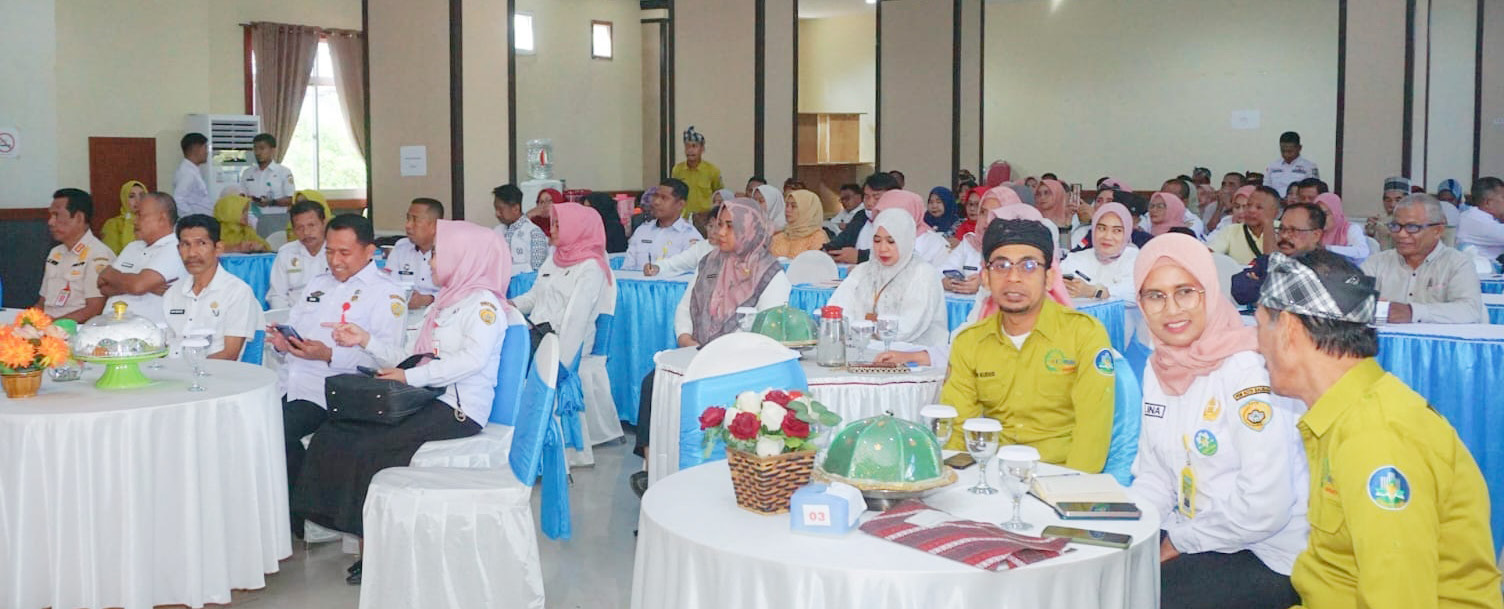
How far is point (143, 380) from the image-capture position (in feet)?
14.2

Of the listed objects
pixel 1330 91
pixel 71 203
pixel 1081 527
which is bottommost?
pixel 1081 527

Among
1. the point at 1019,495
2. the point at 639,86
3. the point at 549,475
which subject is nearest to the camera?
the point at 1019,495

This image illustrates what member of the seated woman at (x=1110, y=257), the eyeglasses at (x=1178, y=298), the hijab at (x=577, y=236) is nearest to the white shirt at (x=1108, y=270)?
the seated woman at (x=1110, y=257)

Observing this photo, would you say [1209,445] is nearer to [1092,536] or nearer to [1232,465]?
[1232,465]

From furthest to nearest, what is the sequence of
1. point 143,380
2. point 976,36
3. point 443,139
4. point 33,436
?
point 976,36, point 443,139, point 143,380, point 33,436

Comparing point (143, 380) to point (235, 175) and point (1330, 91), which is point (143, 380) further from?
point (1330, 91)

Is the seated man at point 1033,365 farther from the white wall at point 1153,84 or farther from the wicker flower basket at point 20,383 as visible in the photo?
the white wall at point 1153,84

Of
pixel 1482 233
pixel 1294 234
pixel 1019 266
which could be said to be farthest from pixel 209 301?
pixel 1482 233

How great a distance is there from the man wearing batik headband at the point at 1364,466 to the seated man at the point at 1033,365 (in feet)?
3.44

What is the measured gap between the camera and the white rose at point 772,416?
102 inches

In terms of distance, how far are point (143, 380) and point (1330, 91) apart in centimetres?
1470

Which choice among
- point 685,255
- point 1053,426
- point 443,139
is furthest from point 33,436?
point 443,139

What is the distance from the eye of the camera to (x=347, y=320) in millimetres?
4980

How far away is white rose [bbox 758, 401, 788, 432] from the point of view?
2.59 meters
